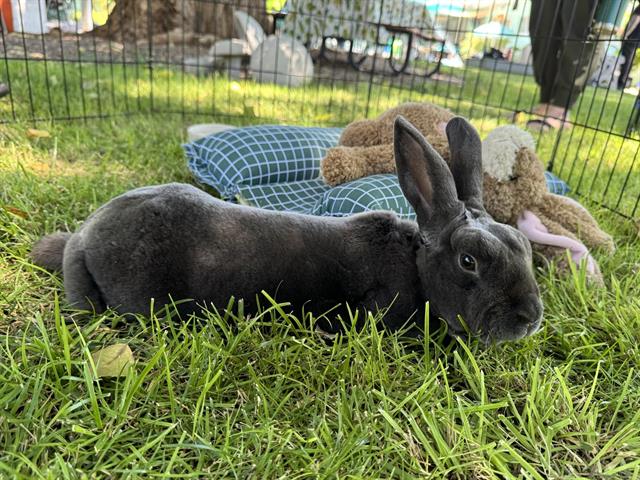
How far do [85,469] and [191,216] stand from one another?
0.64 m

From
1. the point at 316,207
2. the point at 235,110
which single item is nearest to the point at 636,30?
the point at 235,110

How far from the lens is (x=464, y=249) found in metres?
1.25

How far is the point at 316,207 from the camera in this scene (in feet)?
6.91

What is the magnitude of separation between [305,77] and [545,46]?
2.16 m

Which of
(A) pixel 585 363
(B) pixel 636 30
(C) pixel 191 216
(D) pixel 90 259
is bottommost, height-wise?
(A) pixel 585 363

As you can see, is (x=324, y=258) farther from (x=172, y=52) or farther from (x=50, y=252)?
(x=172, y=52)

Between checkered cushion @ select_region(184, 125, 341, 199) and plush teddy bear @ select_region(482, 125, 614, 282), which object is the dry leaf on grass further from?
plush teddy bear @ select_region(482, 125, 614, 282)

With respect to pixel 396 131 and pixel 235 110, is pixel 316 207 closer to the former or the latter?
pixel 396 131

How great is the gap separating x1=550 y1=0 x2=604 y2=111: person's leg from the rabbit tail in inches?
115

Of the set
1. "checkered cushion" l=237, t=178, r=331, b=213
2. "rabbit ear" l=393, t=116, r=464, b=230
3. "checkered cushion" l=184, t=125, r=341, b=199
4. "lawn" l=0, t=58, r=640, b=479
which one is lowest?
"checkered cushion" l=237, t=178, r=331, b=213

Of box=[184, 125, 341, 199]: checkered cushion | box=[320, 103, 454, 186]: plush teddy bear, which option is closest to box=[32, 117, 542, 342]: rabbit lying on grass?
box=[320, 103, 454, 186]: plush teddy bear

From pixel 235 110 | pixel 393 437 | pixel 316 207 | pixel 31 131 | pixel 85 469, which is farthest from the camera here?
pixel 235 110

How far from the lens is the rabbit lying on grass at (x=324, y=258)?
124cm

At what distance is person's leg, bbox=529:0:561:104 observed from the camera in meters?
3.69
